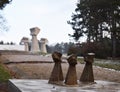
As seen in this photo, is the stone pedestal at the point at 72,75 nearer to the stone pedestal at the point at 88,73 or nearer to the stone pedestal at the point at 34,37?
the stone pedestal at the point at 88,73

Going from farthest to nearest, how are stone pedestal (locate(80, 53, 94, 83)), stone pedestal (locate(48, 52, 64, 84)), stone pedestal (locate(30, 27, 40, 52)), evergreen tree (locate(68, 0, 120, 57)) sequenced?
1. stone pedestal (locate(30, 27, 40, 52))
2. evergreen tree (locate(68, 0, 120, 57))
3. stone pedestal (locate(80, 53, 94, 83))
4. stone pedestal (locate(48, 52, 64, 84))

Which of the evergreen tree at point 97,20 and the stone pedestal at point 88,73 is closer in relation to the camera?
the stone pedestal at point 88,73

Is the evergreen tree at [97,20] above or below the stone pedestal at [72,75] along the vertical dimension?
above

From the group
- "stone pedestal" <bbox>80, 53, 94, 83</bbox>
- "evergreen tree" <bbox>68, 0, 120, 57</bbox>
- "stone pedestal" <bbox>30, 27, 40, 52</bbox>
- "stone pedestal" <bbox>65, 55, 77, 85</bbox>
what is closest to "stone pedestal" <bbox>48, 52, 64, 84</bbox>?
"stone pedestal" <bbox>65, 55, 77, 85</bbox>

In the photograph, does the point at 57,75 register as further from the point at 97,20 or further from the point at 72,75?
the point at 97,20

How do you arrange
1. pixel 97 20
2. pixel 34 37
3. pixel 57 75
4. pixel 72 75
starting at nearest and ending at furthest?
pixel 72 75
pixel 57 75
pixel 97 20
pixel 34 37

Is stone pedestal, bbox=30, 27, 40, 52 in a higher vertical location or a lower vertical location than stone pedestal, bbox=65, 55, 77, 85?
higher

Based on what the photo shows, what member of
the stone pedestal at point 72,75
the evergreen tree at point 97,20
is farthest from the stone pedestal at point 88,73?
the evergreen tree at point 97,20

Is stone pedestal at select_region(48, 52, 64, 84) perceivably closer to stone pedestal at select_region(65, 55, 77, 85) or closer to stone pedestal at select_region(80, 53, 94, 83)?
stone pedestal at select_region(65, 55, 77, 85)

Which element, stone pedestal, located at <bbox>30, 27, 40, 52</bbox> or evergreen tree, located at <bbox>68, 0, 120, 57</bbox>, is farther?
stone pedestal, located at <bbox>30, 27, 40, 52</bbox>

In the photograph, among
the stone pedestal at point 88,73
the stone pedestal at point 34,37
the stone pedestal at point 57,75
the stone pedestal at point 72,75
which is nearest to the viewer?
the stone pedestal at point 72,75

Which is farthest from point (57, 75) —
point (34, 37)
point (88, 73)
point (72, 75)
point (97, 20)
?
point (34, 37)

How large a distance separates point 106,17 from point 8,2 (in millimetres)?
17037

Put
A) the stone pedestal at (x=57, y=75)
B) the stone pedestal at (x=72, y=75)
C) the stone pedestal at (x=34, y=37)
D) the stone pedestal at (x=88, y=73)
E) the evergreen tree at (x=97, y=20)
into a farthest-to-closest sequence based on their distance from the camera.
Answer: the stone pedestal at (x=34, y=37) → the evergreen tree at (x=97, y=20) → the stone pedestal at (x=88, y=73) → the stone pedestal at (x=57, y=75) → the stone pedestal at (x=72, y=75)
